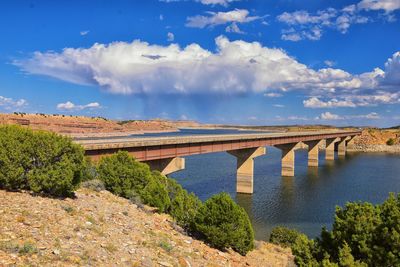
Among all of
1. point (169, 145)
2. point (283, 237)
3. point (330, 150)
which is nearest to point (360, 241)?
point (283, 237)

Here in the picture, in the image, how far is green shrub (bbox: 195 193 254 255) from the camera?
648 inches

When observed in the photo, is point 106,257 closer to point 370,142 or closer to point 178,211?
point 178,211

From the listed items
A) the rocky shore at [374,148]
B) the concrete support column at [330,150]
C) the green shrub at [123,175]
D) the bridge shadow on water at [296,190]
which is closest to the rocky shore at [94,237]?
the green shrub at [123,175]

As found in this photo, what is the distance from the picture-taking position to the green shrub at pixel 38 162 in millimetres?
15789

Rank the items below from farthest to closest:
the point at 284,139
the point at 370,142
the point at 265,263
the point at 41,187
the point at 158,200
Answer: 1. the point at 370,142
2. the point at 284,139
3. the point at 158,200
4. the point at 265,263
5. the point at 41,187

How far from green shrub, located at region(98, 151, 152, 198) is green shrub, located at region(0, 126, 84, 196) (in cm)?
425

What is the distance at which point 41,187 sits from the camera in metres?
16.0

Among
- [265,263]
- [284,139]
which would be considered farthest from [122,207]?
[284,139]

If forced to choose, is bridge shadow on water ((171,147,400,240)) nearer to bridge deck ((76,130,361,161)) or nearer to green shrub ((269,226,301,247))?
green shrub ((269,226,301,247))

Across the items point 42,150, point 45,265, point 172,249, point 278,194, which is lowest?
point 278,194

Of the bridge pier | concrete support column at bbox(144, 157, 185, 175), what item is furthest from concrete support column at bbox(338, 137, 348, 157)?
concrete support column at bbox(144, 157, 185, 175)

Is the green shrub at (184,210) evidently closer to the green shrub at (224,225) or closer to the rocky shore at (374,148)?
the green shrub at (224,225)

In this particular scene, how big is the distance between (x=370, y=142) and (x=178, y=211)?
129 meters

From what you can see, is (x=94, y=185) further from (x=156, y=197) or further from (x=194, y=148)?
(x=194, y=148)
